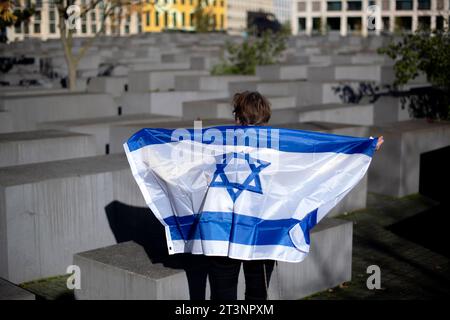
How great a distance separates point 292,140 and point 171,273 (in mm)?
1420

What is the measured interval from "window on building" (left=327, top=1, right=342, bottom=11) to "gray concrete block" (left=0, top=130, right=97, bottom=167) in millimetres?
104528

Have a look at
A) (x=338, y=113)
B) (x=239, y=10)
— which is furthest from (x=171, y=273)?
(x=239, y=10)

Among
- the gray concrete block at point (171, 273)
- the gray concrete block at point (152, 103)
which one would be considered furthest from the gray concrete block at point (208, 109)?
the gray concrete block at point (171, 273)

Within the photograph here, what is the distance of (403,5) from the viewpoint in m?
82.6

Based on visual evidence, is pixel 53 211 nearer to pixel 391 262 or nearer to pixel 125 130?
pixel 391 262

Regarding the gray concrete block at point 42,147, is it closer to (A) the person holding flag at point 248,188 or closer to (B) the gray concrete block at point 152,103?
A: (A) the person holding flag at point 248,188

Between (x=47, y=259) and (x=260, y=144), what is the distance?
3.65 metres

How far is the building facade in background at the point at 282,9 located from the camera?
518 feet

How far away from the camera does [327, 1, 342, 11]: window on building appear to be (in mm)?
112250

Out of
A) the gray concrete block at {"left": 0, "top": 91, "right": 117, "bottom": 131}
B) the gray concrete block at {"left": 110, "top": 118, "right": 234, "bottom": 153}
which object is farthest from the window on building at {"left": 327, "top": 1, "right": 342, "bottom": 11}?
the gray concrete block at {"left": 110, "top": 118, "right": 234, "bottom": 153}

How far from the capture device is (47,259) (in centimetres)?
830

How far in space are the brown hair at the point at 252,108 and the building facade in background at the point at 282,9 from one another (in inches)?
6056
